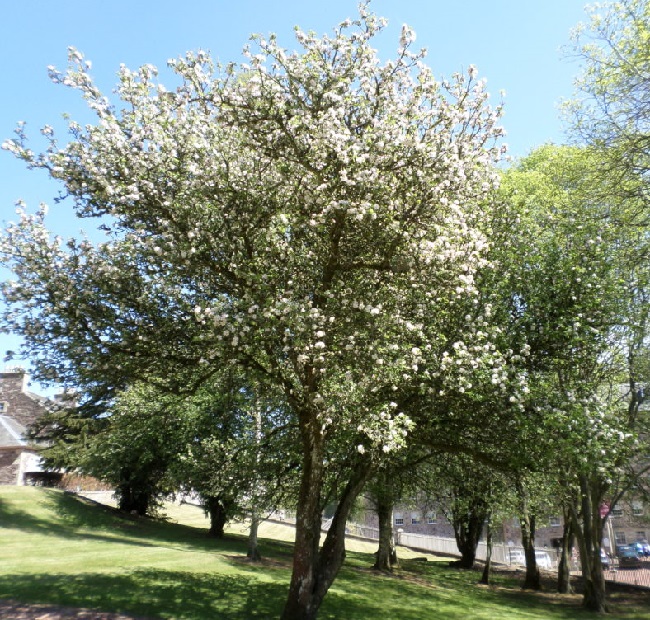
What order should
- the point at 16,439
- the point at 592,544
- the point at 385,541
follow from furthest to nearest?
the point at 16,439, the point at 385,541, the point at 592,544

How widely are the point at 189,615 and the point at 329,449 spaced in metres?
6.26

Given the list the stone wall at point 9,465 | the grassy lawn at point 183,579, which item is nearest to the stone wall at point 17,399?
the stone wall at point 9,465

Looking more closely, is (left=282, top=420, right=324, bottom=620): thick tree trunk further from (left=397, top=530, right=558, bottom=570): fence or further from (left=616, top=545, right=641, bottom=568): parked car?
(left=616, top=545, right=641, bottom=568): parked car

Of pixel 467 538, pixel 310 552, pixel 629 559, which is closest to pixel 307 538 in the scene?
pixel 310 552

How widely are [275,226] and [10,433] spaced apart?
53894 millimetres

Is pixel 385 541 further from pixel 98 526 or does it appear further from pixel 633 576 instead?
pixel 633 576

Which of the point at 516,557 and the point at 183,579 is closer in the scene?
the point at 183,579

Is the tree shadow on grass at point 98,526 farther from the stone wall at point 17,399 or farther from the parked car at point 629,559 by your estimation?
the parked car at point 629,559

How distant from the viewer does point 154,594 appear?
17.6m

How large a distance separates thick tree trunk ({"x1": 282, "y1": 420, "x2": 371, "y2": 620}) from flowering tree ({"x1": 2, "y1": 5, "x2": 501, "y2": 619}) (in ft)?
0.60

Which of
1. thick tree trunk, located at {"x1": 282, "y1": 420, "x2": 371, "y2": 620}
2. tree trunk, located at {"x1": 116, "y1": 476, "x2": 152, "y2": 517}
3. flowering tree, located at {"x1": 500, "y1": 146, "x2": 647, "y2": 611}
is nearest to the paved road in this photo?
flowering tree, located at {"x1": 500, "y1": 146, "x2": 647, "y2": 611}

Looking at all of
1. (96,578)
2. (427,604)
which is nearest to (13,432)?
(96,578)

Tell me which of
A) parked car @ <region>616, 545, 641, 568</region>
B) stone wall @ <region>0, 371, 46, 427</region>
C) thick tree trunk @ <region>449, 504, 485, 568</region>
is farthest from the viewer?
stone wall @ <region>0, 371, 46, 427</region>

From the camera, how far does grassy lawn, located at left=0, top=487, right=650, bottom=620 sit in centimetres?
1695
